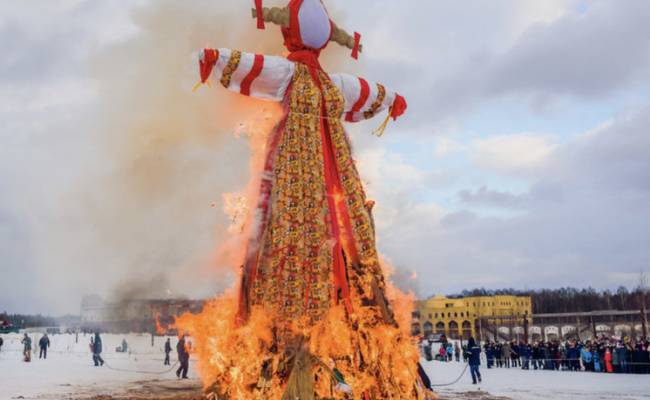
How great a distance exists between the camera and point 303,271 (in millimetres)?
6996

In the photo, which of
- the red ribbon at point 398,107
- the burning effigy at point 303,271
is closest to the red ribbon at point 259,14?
the burning effigy at point 303,271

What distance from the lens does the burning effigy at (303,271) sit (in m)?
6.87

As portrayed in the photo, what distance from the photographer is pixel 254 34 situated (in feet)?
28.2

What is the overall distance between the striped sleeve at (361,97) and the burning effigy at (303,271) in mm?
277

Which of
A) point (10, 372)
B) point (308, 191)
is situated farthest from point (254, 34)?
point (10, 372)

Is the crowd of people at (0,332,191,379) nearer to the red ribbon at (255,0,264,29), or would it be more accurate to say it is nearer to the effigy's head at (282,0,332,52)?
the effigy's head at (282,0,332,52)

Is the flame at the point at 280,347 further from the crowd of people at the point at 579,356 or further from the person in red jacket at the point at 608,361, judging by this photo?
the person in red jacket at the point at 608,361

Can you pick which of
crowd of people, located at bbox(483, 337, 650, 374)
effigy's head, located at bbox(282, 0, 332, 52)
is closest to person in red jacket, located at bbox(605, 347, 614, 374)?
crowd of people, located at bbox(483, 337, 650, 374)

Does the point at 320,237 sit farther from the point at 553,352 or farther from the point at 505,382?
the point at 553,352

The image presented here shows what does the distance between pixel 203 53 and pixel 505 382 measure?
524 inches

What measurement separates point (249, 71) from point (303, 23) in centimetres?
121

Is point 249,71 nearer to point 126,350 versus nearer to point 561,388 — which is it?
point 561,388

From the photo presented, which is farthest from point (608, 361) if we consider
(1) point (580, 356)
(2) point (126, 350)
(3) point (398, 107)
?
(2) point (126, 350)

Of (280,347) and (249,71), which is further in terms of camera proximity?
(249,71)
